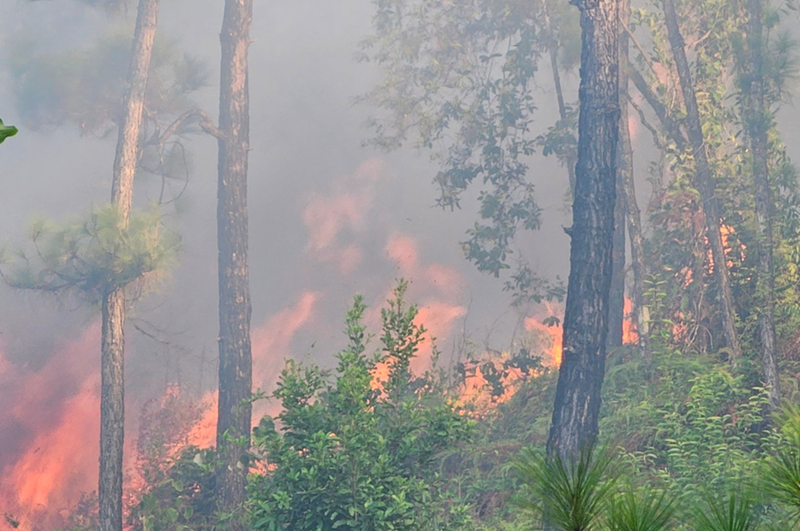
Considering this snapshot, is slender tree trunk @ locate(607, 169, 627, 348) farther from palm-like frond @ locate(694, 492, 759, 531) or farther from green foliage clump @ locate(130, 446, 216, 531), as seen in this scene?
palm-like frond @ locate(694, 492, 759, 531)

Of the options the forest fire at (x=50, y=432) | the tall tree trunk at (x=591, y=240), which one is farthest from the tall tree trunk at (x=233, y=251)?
the tall tree trunk at (x=591, y=240)

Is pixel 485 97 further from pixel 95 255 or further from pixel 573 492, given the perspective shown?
pixel 573 492

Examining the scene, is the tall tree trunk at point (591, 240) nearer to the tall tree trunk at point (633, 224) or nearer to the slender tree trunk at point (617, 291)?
the tall tree trunk at point (633, 224)

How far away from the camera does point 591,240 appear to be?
7.30 metres

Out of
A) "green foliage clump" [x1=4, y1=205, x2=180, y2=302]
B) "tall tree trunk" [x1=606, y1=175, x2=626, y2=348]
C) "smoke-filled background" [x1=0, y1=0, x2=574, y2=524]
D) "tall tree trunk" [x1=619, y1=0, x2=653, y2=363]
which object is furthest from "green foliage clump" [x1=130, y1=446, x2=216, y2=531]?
"tall tree trunk" [x1=606, y1=175, x2=626, y2=348]

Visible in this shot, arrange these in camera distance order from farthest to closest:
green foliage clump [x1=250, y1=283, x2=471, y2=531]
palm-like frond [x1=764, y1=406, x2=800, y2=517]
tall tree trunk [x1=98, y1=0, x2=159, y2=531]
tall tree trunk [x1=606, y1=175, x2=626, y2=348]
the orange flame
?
the orange flame, tall tree trunk [x1=606, y1=175, x2=626, y2=348], tall tree trunk [x1=98, y1=0, x2=159, y2=531], green foliage clump [x1=250, y1=283, x2=471, y2=531], palm-like frond [x1=764, y1=406, x2=800, y2=517]

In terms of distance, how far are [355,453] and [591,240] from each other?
3.15 meters

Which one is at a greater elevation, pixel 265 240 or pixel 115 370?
pixel 265 240

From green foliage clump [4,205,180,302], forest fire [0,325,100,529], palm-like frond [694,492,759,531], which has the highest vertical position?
green foliage clump [4,205,180,302]

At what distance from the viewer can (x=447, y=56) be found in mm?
13461

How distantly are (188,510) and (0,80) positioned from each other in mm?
15494

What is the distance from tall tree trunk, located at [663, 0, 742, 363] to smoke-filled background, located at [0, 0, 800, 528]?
5.17 metres

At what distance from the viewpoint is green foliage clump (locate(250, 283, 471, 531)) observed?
222 inches

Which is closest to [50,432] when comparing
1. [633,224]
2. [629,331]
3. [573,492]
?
[629,331]
